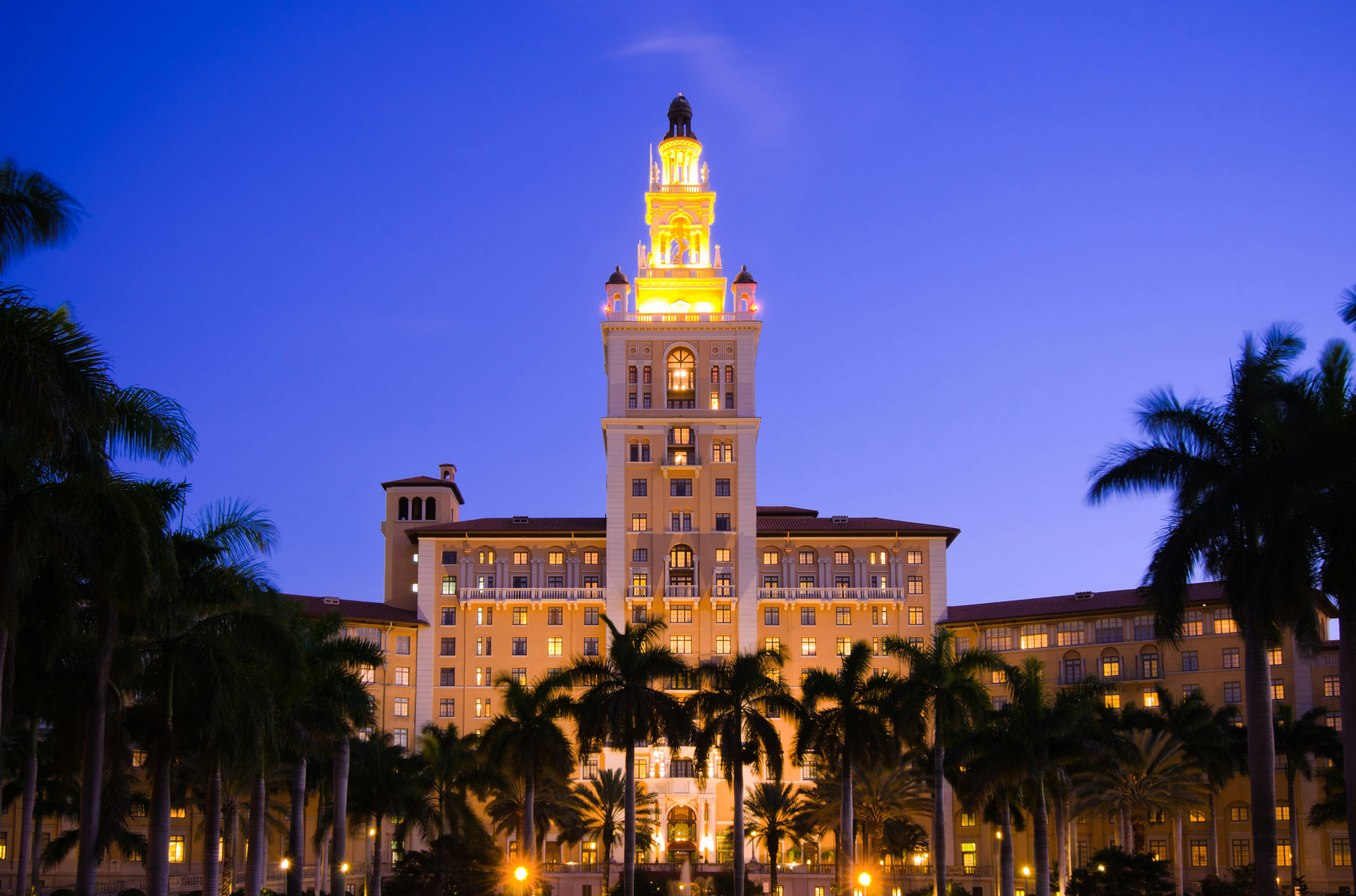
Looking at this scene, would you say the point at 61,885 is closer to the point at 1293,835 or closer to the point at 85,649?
the point at 85,649

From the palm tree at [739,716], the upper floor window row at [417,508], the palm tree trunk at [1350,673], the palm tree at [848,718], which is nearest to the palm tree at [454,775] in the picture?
the palm tree at [739,716]

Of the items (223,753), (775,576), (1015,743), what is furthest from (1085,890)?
(775,576)

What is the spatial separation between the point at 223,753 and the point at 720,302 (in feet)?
297

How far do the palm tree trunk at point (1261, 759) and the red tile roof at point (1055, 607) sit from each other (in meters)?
76.8

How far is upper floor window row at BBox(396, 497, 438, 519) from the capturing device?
A: 5246 inches

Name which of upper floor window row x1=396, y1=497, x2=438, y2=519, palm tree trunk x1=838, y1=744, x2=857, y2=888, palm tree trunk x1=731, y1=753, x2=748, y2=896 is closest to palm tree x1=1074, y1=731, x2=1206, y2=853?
palm tree trunk x1=838, y1=744, x2=857, y2=888

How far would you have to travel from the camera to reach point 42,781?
7038 centimetres

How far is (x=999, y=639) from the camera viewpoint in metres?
119

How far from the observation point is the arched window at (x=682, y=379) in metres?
121

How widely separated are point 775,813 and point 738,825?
23.0 meters

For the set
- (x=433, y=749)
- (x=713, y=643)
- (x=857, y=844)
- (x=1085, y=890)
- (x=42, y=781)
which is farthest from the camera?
(x=713, y=643)

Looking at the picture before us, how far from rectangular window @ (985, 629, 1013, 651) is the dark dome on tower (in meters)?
50.3

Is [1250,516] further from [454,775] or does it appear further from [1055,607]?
[1055,607]

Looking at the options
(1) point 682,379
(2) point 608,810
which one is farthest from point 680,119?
(2) point 608,810
